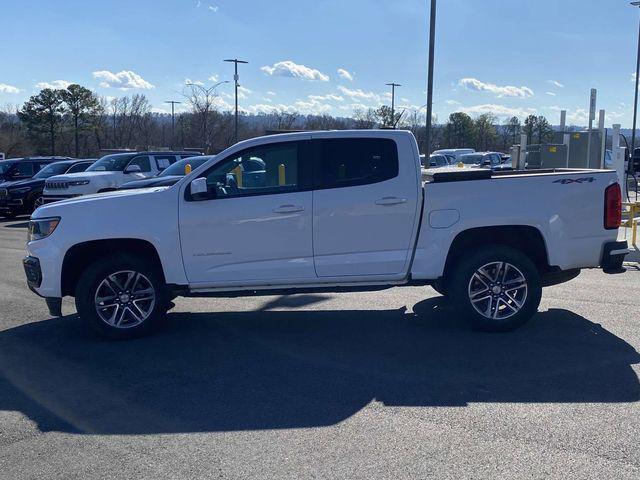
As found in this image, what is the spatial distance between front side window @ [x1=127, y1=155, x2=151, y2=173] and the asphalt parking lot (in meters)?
12.0

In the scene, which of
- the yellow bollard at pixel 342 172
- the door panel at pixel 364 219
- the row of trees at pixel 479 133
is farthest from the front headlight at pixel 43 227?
the row of trees at pixel 479 133

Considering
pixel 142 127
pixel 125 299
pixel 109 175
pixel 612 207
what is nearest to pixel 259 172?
pixel 125 299

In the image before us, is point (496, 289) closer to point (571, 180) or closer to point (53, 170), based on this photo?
point (571, 180)

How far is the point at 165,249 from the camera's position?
695 cm

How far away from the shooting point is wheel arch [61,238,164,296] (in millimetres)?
7043

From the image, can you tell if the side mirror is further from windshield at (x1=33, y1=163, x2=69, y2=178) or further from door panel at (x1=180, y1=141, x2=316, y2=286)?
windshield at (x1=33, y1=163, x2=69, y2=178)

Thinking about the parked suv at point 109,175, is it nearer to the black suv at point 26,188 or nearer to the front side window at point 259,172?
the black suv at point 26,188

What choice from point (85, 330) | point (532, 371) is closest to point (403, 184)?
point (532, 371)

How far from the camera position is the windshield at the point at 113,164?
2017 cm

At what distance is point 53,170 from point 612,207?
67.9 ft

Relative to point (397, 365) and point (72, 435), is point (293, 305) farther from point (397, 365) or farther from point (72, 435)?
point (72, 435)

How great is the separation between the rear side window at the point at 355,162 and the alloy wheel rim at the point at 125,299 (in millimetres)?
2059

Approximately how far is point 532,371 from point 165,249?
3.61 meters

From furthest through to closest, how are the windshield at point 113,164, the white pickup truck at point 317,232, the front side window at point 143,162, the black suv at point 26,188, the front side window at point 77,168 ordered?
1. the front side window at point 77,168
2. the black suv at point 26,188
3. the windshield at point 113,164
4. the front side window at point 143,162
5. the white pickup truck at point 317,232
